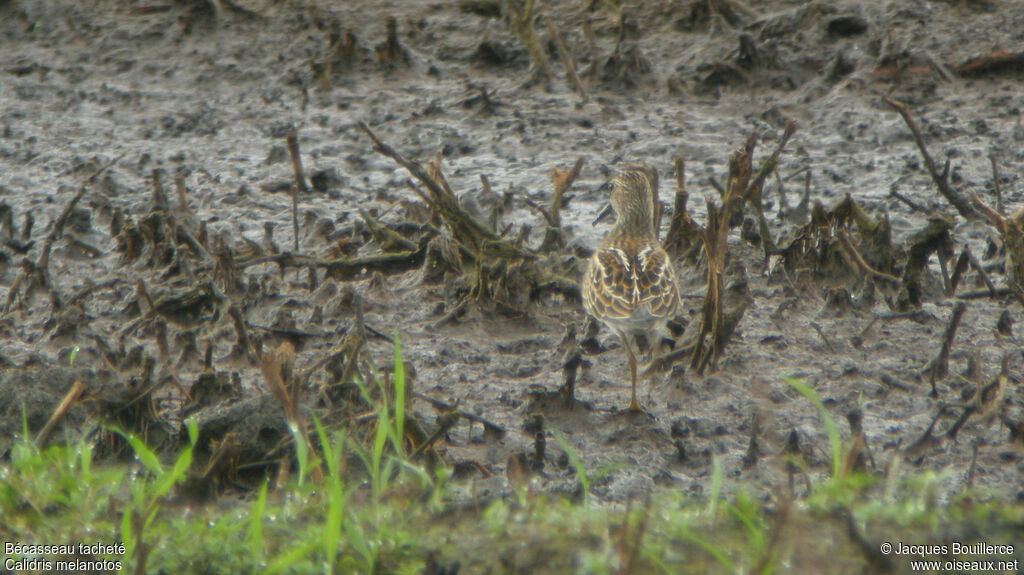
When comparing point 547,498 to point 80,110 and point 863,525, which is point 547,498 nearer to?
point 863,525

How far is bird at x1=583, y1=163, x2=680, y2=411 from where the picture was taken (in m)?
5.52

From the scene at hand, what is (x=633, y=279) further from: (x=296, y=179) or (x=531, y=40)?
(x=531, y=40)

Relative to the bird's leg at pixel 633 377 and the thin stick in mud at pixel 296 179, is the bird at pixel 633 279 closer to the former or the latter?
the bird's leg at pixel 633 377

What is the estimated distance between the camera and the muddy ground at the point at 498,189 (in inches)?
206

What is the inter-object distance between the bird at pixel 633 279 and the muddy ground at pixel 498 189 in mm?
284

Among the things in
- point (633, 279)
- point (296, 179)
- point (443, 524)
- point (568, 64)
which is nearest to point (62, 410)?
point (443, 524)

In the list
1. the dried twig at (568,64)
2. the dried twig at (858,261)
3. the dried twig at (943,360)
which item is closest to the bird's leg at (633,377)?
the dried twig at (943,360)

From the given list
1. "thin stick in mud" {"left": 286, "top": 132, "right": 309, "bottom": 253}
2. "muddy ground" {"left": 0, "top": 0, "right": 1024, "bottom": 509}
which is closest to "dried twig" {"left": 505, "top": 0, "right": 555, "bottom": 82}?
"muddy ground" {"left": 0, "top": 0, "right": 1024, "bottom": 509}

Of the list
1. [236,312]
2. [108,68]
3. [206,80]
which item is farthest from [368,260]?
[108,68]

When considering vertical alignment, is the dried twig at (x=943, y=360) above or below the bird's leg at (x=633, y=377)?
above

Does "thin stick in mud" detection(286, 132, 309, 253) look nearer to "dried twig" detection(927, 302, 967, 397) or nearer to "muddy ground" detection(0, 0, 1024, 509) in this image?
"muddy ground" detection(0, 0, 1024, 509)

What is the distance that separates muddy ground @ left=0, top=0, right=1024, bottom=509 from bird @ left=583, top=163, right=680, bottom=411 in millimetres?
284

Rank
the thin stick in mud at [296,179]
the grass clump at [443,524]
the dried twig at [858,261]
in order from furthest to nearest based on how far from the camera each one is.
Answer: the thin stick in mud at [296,179]
the dried twig at [858,261]
the grass clump at [443,524]

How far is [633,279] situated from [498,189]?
2633 mm
